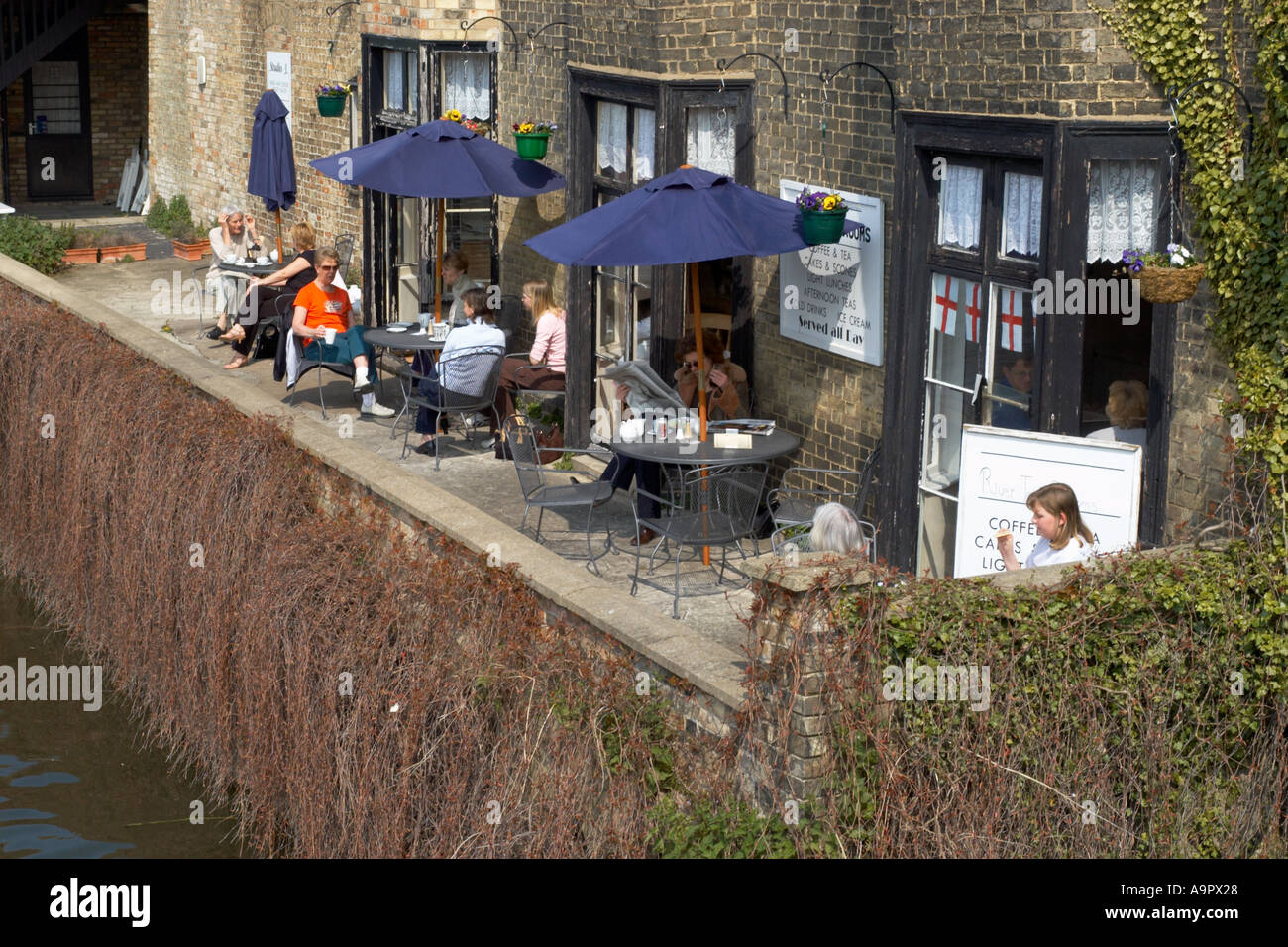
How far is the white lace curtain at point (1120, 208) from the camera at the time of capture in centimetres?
725

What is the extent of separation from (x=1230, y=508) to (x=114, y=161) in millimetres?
22857

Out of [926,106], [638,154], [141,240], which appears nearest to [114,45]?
[141,240]

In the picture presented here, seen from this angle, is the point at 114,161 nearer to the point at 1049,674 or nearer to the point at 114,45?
the point at 114,45

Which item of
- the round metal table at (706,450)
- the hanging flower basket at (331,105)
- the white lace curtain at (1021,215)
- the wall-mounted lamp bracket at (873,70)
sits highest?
the wall-mounted lamp bracket at (873,70)

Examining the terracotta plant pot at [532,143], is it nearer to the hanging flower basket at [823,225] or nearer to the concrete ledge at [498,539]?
the concrete ledge at [498,539]

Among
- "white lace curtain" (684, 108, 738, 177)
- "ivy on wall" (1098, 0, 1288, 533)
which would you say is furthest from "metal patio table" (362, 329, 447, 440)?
"ivy on wall" (1098, 0, 1288, 533)

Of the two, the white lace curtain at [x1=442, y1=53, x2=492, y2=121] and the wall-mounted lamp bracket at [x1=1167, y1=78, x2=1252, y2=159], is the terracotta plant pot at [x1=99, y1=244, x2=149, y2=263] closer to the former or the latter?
the white lace curtain at [x1=442, y1=53, x2=492, y2=121]

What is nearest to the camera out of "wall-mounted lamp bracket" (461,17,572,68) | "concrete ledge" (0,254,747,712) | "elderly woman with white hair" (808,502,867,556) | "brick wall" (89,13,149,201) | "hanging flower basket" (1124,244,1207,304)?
"hanging flower basket" (1124,244,1207,304)

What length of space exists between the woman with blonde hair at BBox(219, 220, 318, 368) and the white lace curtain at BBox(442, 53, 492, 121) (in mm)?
1745

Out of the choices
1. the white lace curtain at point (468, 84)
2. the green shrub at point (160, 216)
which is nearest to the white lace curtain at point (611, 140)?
the white lace curtain at point (468, 84)

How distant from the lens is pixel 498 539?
28.1ft

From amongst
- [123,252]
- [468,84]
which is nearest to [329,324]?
[468,84]

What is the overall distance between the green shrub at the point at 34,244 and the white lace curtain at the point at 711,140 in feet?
38.8

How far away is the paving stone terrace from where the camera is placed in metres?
8.41
